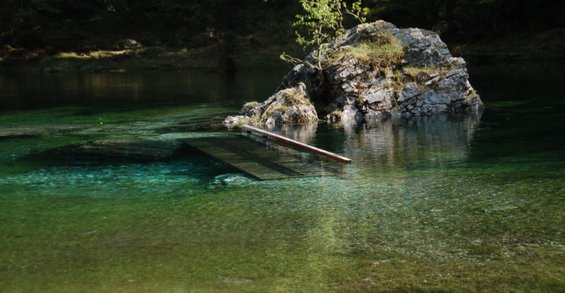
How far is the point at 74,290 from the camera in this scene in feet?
35.4

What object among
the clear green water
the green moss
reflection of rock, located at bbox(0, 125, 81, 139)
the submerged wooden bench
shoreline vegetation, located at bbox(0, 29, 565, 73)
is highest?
shoreline vegetation, located at bbox(0, 29, 565, 73)

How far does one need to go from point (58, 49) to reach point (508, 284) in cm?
8139

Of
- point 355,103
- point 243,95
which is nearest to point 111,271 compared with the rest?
point 355,103

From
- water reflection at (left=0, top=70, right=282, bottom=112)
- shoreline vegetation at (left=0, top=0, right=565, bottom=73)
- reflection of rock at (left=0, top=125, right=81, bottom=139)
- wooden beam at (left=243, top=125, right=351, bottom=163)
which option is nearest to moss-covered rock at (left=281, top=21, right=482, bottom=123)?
wooden beam at (left=243, top=125, right=351, bottom=163)

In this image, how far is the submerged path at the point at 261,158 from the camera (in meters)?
20.1

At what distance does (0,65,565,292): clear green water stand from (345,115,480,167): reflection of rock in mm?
94

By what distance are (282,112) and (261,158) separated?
382 inches

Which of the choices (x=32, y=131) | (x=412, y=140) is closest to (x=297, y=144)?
(x=412, y=140)

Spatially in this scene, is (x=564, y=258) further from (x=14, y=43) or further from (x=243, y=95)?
(x=14, y=43)

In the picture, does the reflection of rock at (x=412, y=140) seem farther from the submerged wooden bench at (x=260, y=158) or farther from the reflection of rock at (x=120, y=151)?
the reflection of rock at (x=120, y=151)

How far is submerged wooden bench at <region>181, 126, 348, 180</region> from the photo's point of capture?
66.0 feet

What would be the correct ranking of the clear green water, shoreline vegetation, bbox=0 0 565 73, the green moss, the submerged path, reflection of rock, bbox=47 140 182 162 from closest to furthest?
the clear green water, the submerged path, reflection of rock, bbox=47 140 182 162, the green moss, shoreline vegetation, bbox=0 0 565 73

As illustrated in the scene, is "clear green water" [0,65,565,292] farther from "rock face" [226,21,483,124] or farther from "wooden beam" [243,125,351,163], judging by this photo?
"rock face" [226,21,483,124]

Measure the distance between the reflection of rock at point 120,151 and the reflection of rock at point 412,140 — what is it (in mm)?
6517
